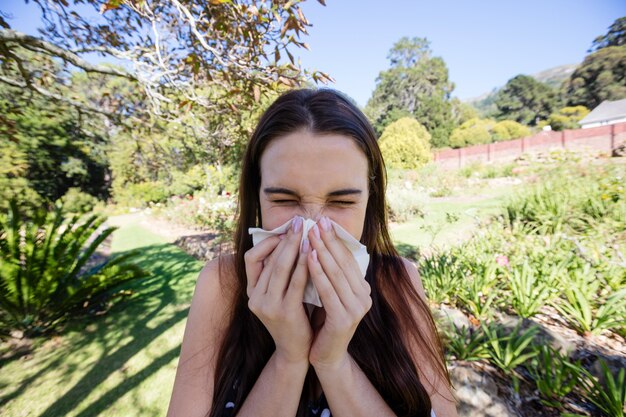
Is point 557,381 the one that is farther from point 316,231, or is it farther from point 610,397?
point 316,231

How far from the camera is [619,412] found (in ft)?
6.28

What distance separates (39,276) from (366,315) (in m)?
4.71

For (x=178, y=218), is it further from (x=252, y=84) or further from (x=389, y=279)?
(x=389, y=279)

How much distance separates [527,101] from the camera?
55.2 meters

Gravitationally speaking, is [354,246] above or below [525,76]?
below

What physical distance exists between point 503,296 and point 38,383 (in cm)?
529

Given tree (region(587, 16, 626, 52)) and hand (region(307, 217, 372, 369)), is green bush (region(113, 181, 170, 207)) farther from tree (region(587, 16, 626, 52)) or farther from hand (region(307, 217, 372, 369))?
tree (region(587, 16, 626, 52))

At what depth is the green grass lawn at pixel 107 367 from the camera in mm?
2818

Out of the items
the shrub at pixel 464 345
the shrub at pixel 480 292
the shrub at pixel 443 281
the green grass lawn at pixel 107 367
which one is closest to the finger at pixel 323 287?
the shrub at pixel 464 345

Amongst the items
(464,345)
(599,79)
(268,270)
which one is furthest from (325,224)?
(599,79)

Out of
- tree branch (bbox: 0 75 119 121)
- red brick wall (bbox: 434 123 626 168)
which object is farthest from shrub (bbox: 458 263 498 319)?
red brick wall (bbox: 434 123 626 168)

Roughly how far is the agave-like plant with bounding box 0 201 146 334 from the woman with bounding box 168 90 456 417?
12.9ft

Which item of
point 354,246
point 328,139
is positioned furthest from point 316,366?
point 328,139

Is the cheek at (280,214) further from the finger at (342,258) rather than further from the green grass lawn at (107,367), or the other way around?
the green grass lawn at (107,367)
